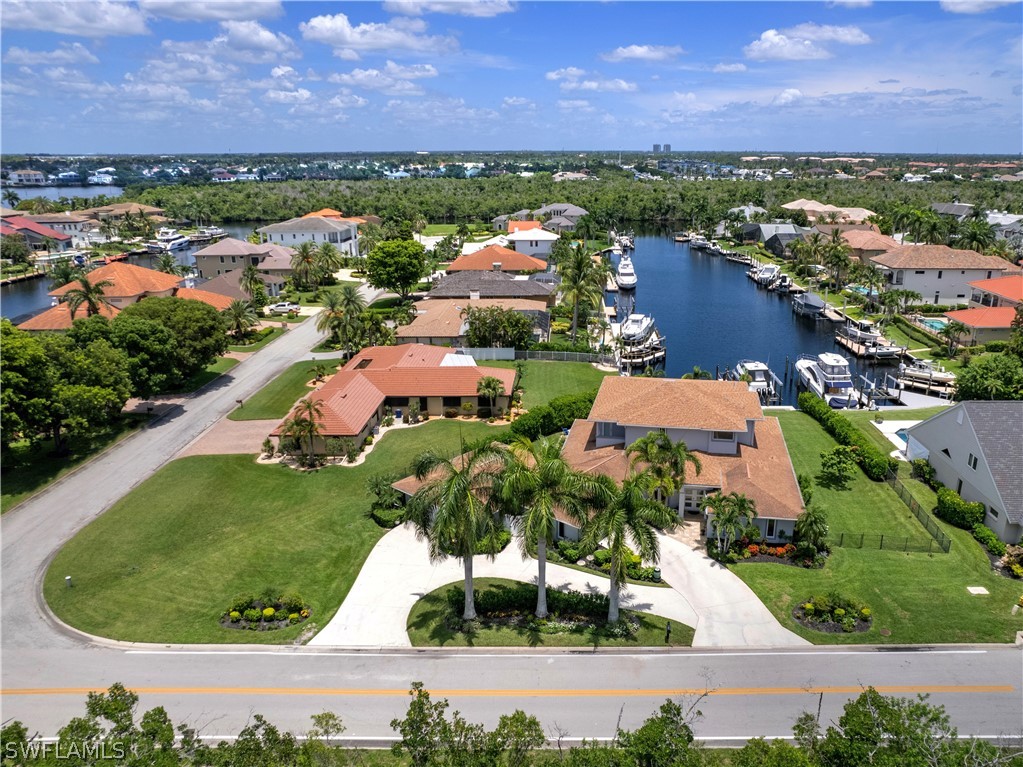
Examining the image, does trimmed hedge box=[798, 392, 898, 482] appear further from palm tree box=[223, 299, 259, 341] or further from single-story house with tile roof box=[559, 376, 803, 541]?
palm tree box=[223, 299, 259, 341]

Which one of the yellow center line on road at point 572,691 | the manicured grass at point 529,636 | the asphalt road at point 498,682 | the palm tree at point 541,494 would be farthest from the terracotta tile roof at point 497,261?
the yellow center line on road at point 572,691

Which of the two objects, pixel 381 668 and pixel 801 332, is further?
pixel 801 332

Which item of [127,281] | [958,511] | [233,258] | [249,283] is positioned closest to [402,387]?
[958,511]

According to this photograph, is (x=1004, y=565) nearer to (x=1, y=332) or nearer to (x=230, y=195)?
(x=1, y=332)

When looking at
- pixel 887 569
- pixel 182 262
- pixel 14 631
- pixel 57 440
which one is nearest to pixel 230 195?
pixel 182 262

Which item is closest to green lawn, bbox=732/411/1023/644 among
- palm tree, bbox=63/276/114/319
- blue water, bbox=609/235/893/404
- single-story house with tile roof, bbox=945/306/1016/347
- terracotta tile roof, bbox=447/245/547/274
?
blue water, bbox=609/235/893/404
